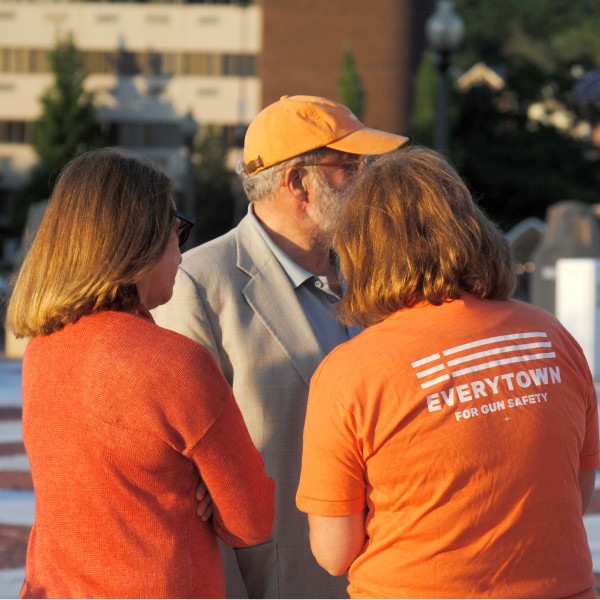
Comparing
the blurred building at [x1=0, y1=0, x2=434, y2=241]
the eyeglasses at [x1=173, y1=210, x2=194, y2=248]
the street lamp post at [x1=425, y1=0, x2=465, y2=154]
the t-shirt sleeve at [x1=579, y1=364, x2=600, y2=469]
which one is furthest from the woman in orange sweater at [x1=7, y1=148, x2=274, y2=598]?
the blurred building at [x1=0, y1=0, x2=434, y2=241]

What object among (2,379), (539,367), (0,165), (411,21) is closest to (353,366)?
(539,367)

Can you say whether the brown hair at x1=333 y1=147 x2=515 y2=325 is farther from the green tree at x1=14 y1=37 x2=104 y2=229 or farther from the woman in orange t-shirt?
the green tree at x1=14 y1=37 x2=104 y2=229

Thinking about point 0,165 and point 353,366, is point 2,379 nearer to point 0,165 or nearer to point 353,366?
point 353,366

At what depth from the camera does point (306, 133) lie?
10.2ft

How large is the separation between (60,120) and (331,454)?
55.3 metres

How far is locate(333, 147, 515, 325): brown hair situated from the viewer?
2342 mm

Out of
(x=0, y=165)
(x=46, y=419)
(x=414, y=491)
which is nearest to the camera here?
(x=414, y=491)

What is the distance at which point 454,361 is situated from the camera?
227 cm

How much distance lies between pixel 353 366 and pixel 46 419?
64 centimetres

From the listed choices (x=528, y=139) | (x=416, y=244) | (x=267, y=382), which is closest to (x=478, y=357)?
(x=416, y=244)

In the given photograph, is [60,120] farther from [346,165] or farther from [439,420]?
[439,420]

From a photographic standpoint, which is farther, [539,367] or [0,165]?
[0,165]

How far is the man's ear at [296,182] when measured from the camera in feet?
10.3

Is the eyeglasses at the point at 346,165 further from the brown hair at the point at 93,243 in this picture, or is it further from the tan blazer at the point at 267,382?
the brown hair at the point at 93,243
